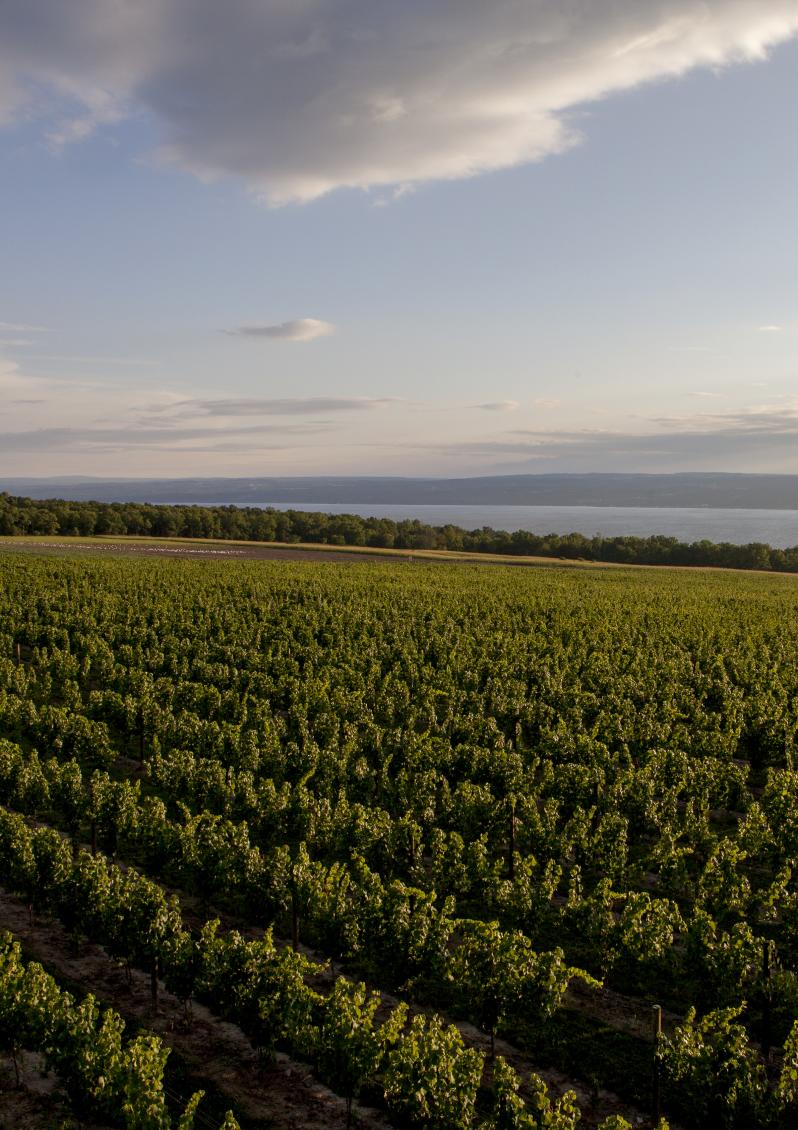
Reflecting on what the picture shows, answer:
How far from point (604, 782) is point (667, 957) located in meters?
8.85

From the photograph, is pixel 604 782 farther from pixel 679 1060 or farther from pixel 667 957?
pixel 679 1060

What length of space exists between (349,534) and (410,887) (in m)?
119

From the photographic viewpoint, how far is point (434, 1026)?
1111 centimetres

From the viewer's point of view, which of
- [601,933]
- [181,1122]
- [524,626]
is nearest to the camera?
[181,1122]

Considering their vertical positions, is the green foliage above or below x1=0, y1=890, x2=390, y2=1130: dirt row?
above

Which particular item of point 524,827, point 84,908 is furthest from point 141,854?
point 524,827

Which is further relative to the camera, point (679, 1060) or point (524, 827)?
point (524, 827)

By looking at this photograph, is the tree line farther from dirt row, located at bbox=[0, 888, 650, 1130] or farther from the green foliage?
the green foliage

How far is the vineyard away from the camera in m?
11.3

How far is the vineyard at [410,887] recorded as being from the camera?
11289mm

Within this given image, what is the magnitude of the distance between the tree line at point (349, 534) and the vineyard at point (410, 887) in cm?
8538

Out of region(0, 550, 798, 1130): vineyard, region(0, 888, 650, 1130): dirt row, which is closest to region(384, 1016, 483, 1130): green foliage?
region(0, 550, 798, 1130): vineyard

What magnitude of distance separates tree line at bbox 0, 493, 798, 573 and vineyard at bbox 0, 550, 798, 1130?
85385 millimetres

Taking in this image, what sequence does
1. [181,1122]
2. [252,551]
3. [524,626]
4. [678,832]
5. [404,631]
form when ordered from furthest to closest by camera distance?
1. [252,551]
2. [524,626]
3. [404,631]
4. [678,832]
5. [181,1122]
